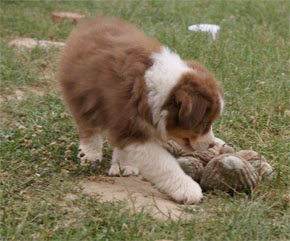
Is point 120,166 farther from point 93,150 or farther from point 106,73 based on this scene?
point 106,73

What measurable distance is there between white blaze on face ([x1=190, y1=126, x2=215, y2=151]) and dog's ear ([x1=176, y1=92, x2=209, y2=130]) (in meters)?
0.29

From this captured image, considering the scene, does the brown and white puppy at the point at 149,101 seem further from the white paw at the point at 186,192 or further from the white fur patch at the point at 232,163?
the white fur patch at the point at 232,163

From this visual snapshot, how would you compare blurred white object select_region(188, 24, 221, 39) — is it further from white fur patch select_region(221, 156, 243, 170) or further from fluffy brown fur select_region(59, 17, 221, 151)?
white fur patch select_region(221, 156, 243, 170)

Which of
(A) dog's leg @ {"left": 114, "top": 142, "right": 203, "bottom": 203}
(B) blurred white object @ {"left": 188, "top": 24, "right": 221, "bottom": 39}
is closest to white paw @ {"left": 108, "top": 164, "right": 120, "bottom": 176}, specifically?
(A) dog's leg @ {"left": 114, "top": 142, "right": 203, "bottom": 203}

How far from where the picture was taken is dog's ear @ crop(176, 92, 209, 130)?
4.38 meters

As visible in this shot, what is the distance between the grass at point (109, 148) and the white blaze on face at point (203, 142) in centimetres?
46

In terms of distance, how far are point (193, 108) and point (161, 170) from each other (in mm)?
629

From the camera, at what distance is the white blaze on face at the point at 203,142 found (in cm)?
476

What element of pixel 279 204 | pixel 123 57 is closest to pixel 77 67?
pixel 123 57

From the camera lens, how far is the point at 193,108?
14.5 ft

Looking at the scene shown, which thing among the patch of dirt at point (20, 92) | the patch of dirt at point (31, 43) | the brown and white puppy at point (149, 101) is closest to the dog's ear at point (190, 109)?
the brown and white puppy at point (149, 101)

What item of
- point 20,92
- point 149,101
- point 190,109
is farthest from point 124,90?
point 20,92

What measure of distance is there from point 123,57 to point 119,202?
1329 millimetres

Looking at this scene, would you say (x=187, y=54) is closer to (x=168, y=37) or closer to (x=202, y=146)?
(x=168, y=37)
